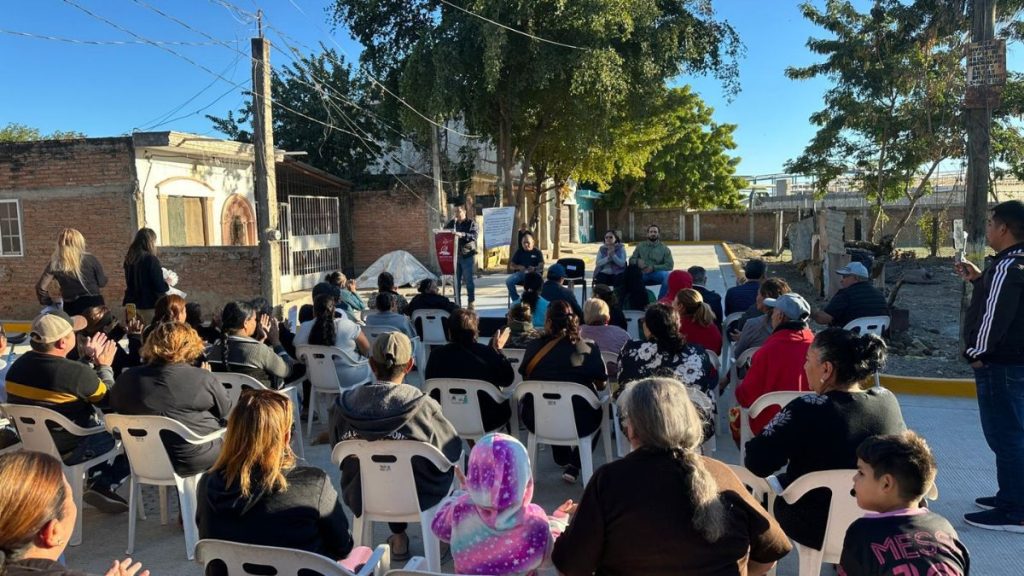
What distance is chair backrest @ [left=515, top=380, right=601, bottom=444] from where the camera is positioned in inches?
166

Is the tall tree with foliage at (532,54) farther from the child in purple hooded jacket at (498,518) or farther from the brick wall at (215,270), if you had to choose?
the child in purple hooded jacket at (498,518)

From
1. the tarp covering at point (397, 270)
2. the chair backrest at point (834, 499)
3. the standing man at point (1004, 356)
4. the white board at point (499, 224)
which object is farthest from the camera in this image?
the tarp covering at point (397, 270)

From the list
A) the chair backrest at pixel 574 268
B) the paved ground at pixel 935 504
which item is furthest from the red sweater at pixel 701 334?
the chair backrest at pixel 574 268

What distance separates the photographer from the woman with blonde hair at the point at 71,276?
6.42 metres

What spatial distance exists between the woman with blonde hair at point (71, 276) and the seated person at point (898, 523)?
664cm

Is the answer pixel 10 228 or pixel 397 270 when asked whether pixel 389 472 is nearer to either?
pixel 10 228

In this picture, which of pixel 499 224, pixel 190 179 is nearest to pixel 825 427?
pixel 499 224

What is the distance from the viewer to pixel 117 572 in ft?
6.47

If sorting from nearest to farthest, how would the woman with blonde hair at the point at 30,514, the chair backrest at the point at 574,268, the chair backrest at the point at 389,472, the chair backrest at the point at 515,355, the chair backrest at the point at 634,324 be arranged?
the woman with blonde hair at the point at 30,514, the chair backrest at the point at 389,472, the chair backrest at the point at 515,355, the chair backrest at the point at 634,324, the chair backrest at the point at 574,268

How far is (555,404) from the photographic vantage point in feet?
14.0

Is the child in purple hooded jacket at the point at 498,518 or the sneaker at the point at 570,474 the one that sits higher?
the child in purple hooded jacket at the point at 498,518

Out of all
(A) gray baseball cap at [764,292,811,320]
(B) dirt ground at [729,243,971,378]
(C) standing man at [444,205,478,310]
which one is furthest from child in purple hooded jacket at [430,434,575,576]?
(C) standing man at [444,205,478,310]

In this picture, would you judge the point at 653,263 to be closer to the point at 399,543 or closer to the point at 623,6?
the point at 399,543

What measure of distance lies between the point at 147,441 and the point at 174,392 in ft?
0.99
